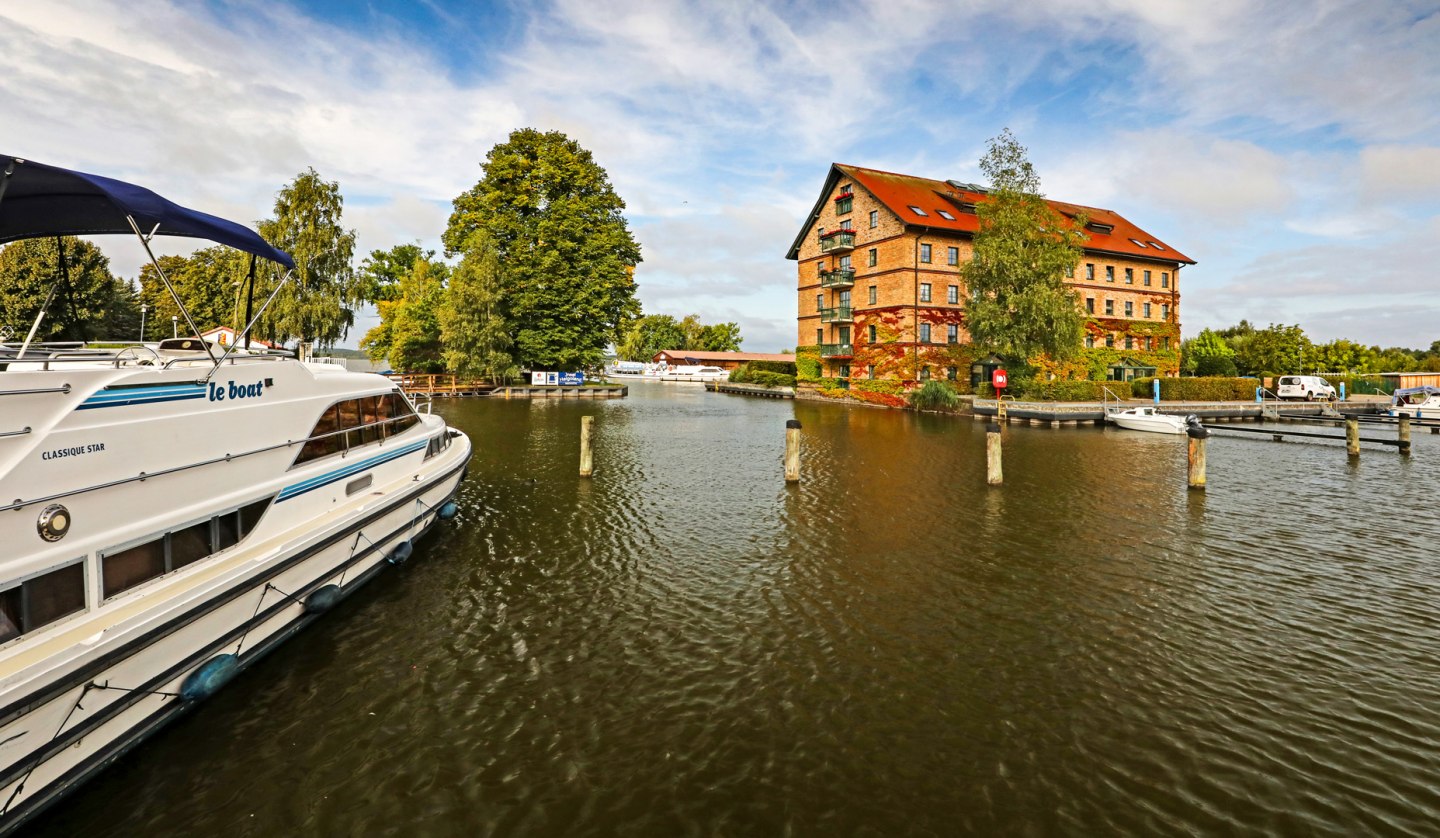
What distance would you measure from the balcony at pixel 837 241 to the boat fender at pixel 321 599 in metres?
49.5

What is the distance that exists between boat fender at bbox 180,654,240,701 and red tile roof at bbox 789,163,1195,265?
47.3 m

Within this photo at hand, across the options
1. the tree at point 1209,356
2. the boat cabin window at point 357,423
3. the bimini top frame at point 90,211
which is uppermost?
the tree at point 1209,356

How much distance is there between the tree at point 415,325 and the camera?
59312 millimetres

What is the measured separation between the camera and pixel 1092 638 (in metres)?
8.58

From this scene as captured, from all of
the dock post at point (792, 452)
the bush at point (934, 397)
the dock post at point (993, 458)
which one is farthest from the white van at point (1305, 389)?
the dock post at point (792, 452)

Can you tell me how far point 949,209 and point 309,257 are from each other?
4847cm

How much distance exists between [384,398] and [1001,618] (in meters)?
11.1

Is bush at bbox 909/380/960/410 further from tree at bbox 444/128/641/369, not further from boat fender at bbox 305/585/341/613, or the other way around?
boat fender at bbox 305/585/341/613

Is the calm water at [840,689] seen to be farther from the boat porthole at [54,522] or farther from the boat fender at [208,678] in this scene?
the boat porthole at [54,522]

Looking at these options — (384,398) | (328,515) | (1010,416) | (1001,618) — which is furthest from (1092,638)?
(1010,416)

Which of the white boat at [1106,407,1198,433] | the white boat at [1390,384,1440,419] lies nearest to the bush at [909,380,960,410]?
the white boat at [1106,407,1198,433]

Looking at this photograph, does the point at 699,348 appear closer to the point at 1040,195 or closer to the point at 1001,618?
the point at 1040,195

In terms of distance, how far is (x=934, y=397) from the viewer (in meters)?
41.8

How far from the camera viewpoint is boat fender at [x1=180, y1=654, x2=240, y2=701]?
6191mm
